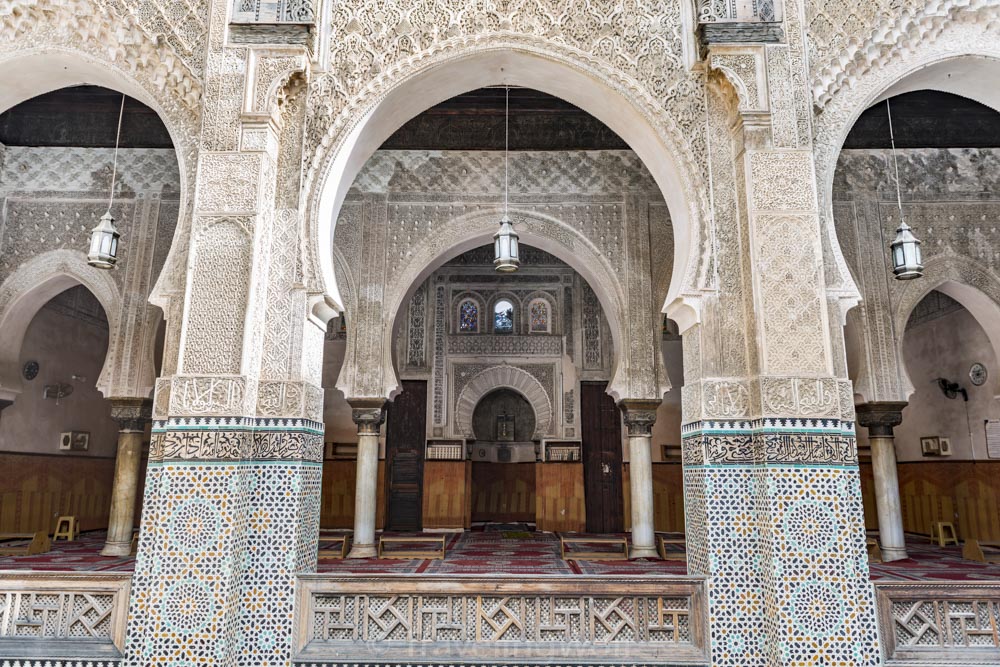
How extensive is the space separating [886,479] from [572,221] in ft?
11.9

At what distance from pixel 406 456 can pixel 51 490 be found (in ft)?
12.7

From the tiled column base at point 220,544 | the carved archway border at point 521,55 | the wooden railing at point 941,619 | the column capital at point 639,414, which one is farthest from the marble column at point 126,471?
the wooden railing at point 941,619

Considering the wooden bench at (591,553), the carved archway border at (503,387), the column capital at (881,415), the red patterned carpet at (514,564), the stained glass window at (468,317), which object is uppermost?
the stained glass window at (468,317)

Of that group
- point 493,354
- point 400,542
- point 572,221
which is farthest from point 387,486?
point 572,221

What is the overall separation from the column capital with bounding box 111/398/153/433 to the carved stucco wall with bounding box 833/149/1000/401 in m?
6.27

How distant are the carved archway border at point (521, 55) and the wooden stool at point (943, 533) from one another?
5084 mm

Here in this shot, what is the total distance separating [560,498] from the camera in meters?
8.50

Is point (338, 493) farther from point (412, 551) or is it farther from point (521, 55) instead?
point (521, 55)

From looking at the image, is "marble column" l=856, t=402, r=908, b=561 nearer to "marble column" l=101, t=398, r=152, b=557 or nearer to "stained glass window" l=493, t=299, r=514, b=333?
"stained glass window" l=493, t=299, r=514, b=333

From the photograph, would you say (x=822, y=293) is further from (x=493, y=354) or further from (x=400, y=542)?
(x=493, y=354)

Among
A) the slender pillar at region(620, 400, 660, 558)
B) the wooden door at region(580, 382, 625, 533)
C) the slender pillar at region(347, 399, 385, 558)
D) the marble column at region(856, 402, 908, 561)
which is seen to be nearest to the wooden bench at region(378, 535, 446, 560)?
the slender pillar at region(347, 399, 385, 558)

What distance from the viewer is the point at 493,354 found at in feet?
29.5

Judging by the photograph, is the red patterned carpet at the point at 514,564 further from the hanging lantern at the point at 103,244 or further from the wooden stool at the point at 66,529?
the hanging lantern at the point at 103,244

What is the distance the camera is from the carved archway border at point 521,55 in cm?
369
